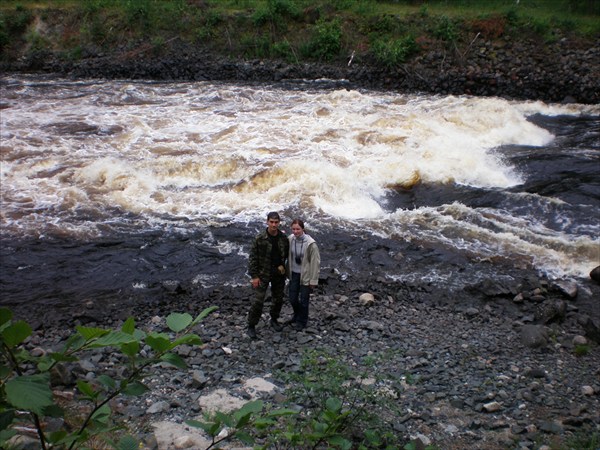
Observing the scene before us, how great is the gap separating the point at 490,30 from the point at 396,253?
19977 mm

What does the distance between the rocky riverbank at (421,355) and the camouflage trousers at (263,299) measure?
0.27 metres

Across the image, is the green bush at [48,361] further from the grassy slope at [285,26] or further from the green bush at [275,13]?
the green bush at [275,13]

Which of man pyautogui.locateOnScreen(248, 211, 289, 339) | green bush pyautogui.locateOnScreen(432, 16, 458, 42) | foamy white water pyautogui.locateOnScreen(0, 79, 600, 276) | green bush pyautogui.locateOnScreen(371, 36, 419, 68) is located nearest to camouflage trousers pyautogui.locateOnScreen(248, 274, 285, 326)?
man pyautogui.locateOnScreen(248, 211, 289, 339)

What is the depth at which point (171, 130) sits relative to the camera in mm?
17891

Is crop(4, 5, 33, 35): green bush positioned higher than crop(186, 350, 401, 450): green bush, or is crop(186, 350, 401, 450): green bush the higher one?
crop(4, 5, 33, 35): green bush

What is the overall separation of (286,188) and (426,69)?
14162mm

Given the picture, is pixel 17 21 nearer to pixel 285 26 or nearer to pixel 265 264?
pixel 285 26

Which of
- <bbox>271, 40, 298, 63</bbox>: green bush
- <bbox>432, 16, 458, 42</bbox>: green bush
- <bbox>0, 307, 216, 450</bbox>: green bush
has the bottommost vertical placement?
<bbox>271, 40, 298, 63</bbox>: green bush

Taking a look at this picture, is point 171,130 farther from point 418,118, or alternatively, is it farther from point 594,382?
point 594,382

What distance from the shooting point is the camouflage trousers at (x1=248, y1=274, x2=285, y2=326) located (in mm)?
7895

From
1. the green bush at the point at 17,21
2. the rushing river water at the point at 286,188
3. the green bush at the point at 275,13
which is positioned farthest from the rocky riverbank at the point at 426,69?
the green bush at the point at 275,13

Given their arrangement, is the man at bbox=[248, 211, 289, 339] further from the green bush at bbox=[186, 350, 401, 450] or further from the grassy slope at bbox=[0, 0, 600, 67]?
the grassy slope at bbox=[0, 0, 600, 67]

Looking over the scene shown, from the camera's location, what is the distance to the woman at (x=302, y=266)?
7.88 metres

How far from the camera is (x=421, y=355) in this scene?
24.7 ft
